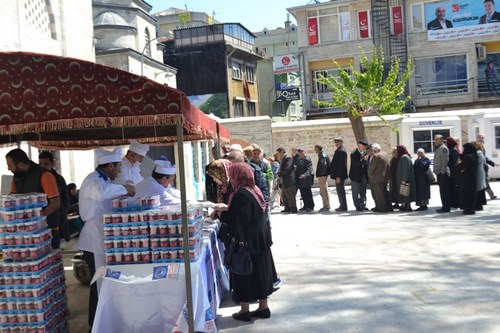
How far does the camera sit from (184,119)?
453cm

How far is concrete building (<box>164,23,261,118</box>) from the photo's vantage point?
137 feet

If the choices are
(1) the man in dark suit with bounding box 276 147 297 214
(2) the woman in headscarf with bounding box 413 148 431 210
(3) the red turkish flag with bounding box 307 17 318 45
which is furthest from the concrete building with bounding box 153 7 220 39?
(2) the woman in headscarf with bounding box 413 148 431 210

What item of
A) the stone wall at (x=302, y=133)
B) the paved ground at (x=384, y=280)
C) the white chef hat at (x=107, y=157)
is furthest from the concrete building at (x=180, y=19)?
the white chef hat at (x=107, y=157)

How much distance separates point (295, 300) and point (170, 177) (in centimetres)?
214

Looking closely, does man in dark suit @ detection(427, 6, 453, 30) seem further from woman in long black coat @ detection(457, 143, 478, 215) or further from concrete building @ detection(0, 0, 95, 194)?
woman in long black coat @ detection(457, 143, 478, 215)

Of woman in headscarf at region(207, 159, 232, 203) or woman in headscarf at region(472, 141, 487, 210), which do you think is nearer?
woman in headscarf at region(207, 159, 232, 203)

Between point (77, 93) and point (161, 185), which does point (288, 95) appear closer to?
point (161, 185)

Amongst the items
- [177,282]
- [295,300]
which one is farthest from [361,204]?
[177,282]

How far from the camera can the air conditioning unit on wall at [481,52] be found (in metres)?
33.5

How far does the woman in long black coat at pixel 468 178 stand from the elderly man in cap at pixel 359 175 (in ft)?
8.22

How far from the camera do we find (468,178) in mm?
11891

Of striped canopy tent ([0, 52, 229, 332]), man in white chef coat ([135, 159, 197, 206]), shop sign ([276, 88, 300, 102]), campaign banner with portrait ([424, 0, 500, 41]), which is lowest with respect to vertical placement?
man in white chef coat ([135, 159, 197, 206])

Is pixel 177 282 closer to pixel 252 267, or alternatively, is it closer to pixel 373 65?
pixel 252 267

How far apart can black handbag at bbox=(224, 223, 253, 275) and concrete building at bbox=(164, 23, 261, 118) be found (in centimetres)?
3563
